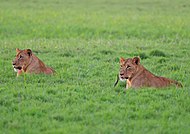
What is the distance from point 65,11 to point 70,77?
18.6 meters

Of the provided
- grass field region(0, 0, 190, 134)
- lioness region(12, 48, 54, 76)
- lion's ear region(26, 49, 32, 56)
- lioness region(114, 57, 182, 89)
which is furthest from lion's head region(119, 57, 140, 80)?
lion's ear region(26, 49, 32, 56)

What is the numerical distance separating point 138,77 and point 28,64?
2.84m

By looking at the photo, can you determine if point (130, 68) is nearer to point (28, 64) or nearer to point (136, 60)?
point (136, 60)

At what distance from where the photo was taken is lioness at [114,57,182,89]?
9.61m

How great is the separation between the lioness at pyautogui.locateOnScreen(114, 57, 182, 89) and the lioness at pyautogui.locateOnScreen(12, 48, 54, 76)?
2.02 metres

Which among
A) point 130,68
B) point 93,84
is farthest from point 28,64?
point 130,68

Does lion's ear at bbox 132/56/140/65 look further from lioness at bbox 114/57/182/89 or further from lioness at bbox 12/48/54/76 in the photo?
lioness at bbox 12/48/54/76

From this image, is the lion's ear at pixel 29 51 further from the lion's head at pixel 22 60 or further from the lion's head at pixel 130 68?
the lion's head at pixel 130 68

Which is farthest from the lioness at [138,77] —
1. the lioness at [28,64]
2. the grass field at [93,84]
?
the lioness at [28,64]

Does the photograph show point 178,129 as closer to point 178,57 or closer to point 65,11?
point 178,57

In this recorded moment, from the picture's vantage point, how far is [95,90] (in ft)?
31.0

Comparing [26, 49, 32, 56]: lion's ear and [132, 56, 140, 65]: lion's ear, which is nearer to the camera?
[132, 56, 140, 65]: lion's ear

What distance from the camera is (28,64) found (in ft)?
36.8

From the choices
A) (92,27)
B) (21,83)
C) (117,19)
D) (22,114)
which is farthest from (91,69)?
(117,19)
